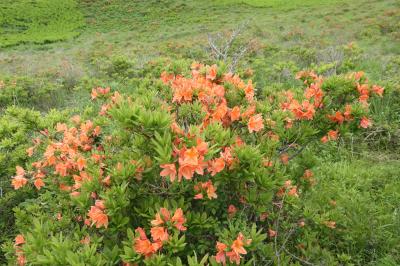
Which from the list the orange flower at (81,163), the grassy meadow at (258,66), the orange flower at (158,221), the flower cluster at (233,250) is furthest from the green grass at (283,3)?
the orange flower at (158,221)

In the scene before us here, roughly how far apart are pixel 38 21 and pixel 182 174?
28.1 m

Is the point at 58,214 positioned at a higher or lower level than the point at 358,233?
higher

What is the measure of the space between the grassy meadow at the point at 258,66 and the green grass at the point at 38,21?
0.07m

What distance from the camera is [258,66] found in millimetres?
A: 8227

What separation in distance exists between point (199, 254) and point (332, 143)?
3.37 meters

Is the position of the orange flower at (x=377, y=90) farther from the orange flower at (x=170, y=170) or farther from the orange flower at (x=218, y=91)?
the orange flower at (x=170, y=170)

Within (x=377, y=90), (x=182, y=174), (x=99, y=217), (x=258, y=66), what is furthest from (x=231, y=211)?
(x=258, y=66)

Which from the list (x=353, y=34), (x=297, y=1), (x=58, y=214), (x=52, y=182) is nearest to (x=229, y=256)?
(x=58, y=214)

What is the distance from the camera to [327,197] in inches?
142

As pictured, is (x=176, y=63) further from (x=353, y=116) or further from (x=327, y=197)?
(x=327, y=197)

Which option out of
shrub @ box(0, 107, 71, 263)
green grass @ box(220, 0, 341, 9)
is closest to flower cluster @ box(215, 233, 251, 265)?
shrub @ box(0, 107, 71, 263)

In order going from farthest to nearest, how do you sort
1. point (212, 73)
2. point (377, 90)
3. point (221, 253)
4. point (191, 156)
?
point (212, 73) < point (377, 90) < point (221, 253) < point (191, 156)

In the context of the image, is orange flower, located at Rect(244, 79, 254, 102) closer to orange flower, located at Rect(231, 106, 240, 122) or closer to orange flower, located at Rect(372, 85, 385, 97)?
orange flower, located at Rect(231, 106, 240, 122)

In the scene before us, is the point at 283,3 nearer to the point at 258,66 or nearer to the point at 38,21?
the point at 38,21
